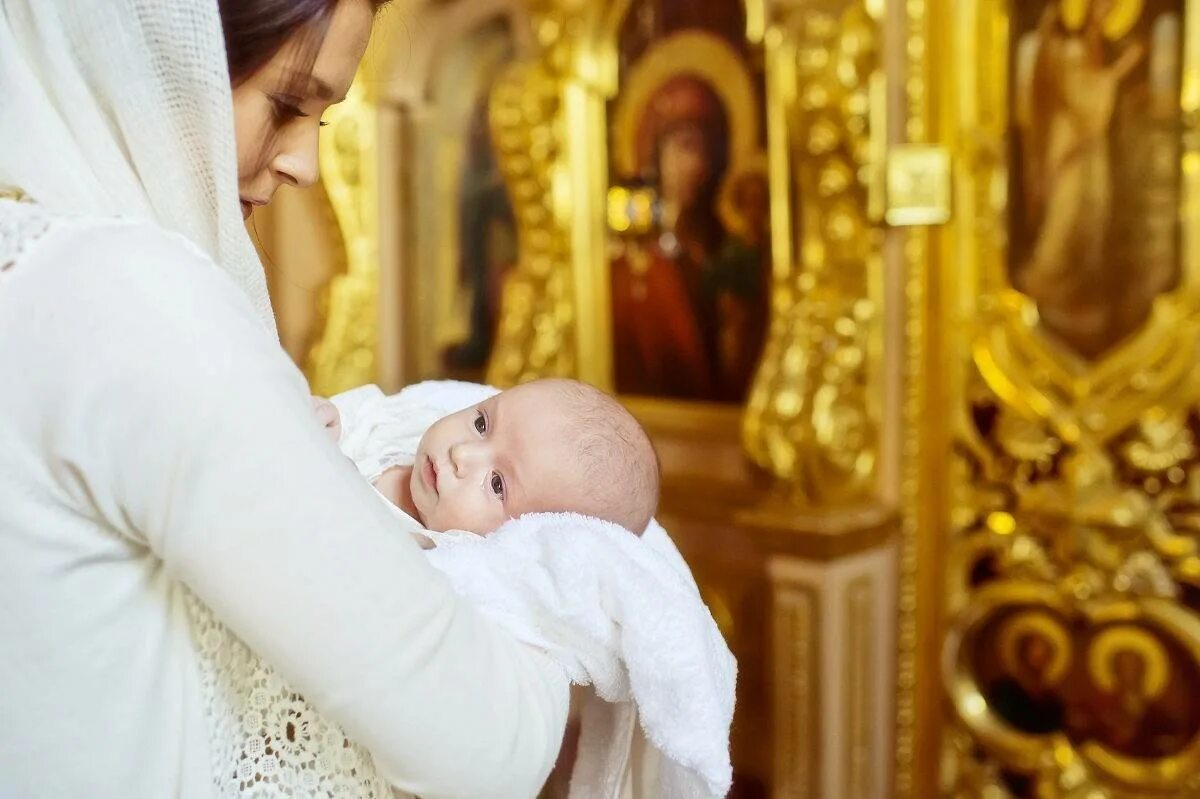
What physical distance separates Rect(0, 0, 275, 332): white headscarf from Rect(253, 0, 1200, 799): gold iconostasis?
197 cm

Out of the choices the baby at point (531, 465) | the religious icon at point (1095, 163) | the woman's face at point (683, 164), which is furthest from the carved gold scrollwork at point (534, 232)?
the baby at point (531, 465)

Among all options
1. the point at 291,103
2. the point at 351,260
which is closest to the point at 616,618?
the point at 291,103

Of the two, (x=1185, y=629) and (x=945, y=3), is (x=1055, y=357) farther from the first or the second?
(x=945, y=3)

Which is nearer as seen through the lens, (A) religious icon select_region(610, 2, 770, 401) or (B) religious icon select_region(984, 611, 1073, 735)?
(B) religious icon select_region(984, 611, 1073, 735)

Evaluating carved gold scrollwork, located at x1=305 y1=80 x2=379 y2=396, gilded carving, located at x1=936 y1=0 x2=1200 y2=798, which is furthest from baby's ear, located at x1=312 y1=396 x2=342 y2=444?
carved gold scrollwork, located at x1=305 y1=80 x2=379 y2=396

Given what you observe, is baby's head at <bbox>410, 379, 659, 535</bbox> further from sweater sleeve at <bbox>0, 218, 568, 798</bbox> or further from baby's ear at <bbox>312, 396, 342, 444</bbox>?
sweater sleeve at <bbox>0, 218, 568, 798</bbox>

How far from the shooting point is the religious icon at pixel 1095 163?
7.78 ft

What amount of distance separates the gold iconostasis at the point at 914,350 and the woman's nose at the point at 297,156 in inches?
71.9

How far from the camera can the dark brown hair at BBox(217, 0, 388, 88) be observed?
88 cm

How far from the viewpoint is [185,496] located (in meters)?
0.73

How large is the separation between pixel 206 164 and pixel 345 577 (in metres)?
0.35

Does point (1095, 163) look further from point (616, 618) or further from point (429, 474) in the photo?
point (616, 618)

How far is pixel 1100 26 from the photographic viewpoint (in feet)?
7.94

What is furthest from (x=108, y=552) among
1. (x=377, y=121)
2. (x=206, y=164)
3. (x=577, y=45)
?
(x=377, y=121)
